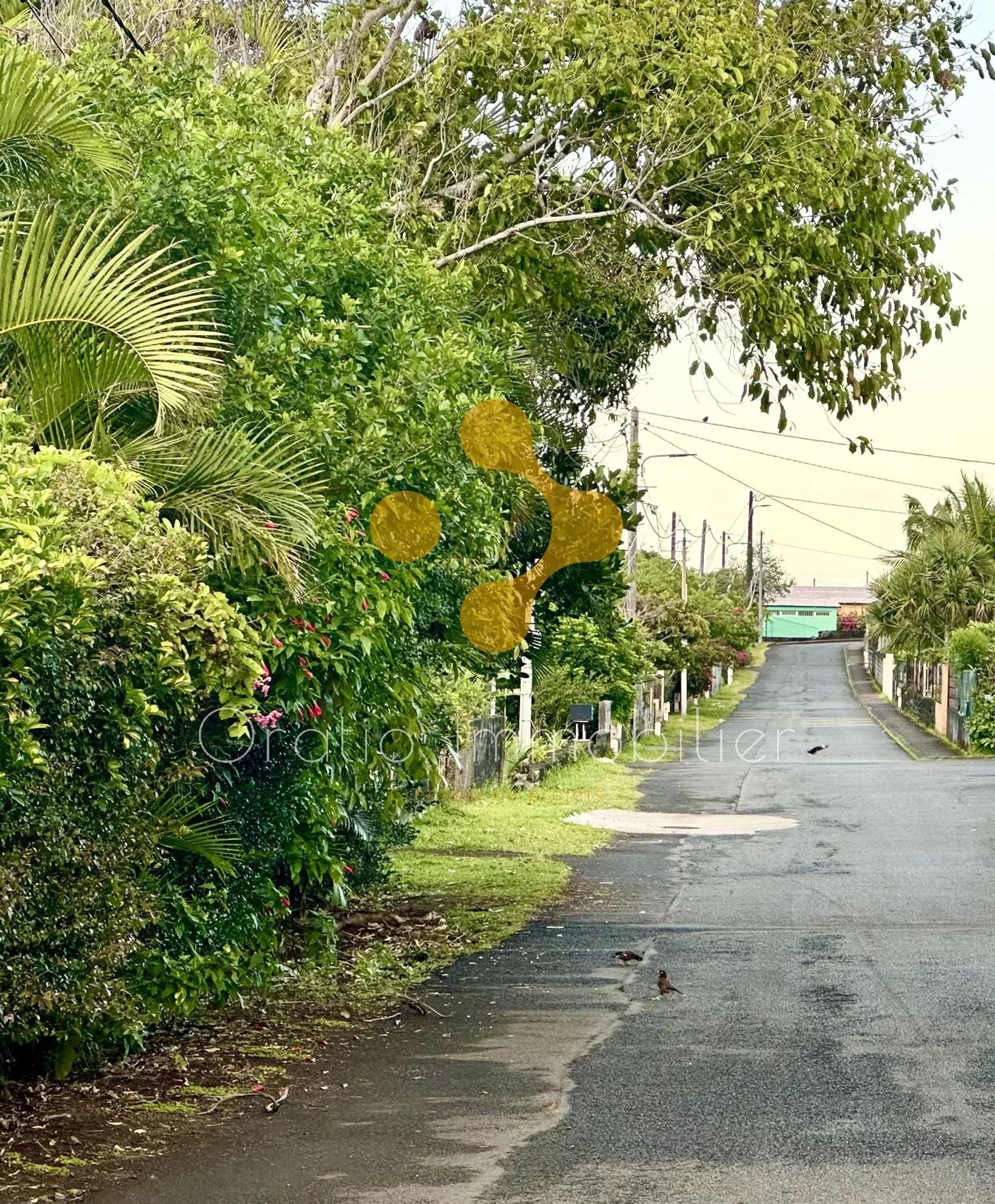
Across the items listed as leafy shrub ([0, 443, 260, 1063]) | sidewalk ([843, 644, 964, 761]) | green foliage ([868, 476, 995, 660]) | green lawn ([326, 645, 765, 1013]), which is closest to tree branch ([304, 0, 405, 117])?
green lawn ([326, 645, 765, 1013])

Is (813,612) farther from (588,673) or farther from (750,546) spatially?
(588,673)

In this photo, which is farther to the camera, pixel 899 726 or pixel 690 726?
pixel 690 726

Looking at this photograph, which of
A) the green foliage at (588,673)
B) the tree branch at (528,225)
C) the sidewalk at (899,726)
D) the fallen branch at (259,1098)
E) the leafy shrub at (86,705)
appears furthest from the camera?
the sidewalk at (899,726)

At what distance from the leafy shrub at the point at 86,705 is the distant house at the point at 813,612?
113 m

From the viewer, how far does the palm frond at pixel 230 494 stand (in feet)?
25.5

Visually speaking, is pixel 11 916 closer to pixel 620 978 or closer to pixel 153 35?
pixel 620 978

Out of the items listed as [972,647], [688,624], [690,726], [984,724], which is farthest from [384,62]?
[688,624]

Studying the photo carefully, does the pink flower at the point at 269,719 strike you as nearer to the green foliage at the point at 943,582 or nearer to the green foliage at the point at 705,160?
the green foliage at the point at 705,160

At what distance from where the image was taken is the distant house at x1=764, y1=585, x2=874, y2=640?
425 ft

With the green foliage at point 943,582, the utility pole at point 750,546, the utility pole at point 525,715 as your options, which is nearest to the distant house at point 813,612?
the utility pole at point 750,546

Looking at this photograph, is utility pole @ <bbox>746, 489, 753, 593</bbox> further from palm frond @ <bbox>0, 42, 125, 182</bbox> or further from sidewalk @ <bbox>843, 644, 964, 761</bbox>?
palm frond @ <bbox>0, 42, 125, 182</bbox>

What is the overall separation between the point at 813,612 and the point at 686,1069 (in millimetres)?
141643

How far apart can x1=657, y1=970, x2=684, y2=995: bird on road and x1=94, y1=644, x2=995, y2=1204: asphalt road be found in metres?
0.07

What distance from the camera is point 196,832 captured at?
830cm
